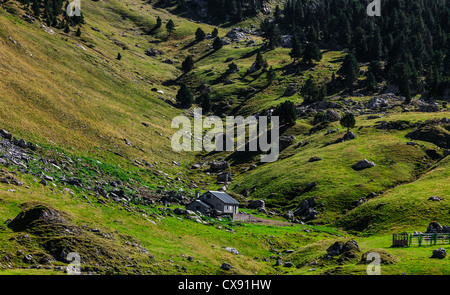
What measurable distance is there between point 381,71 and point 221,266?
15719 cm

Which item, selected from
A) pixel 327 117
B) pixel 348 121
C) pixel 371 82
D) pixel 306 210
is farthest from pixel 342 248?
pixel 371 82

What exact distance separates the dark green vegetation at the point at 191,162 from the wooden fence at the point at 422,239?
178cm

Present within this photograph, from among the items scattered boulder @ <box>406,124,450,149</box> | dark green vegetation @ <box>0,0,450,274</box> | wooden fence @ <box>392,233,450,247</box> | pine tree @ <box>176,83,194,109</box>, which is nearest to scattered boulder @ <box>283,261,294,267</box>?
dark green vegetation @ <box>0,0,450,274</box>

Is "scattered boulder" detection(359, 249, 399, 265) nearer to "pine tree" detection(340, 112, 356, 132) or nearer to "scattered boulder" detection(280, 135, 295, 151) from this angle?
"pine tree" detection(340, 112, 356, 132)

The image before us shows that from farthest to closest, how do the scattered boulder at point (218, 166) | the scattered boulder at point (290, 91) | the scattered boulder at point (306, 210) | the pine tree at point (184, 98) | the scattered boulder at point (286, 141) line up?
the scattered boulder at point (290, 91) → the pine tree at point (184, 98) → the scattered boulder at point (286, 141) → the scattered boulder at point (218, 166) → the scattered boulder at point (306, 210)

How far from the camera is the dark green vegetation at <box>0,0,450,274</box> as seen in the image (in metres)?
46.2

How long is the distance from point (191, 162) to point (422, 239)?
82.0m

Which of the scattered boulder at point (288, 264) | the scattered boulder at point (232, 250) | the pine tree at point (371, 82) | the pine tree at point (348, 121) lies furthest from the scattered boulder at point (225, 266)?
the pine tree at point (371, 82)

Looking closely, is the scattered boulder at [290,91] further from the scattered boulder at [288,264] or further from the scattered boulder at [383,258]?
the scattered boulder at [383,258]

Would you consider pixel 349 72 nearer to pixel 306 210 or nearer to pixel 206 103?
pixel 206 103

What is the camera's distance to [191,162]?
129 meters

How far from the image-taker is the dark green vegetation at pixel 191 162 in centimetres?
4619

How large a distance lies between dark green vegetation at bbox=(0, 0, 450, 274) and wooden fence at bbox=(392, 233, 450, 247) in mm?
1780
